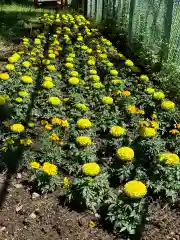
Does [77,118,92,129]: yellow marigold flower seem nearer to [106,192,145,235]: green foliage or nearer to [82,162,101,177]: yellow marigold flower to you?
[82,162,101,177]: yellow marigold flower

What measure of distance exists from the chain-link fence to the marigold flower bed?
781 mm

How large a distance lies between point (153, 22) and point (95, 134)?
3.78 meters

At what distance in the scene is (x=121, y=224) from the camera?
3.23m

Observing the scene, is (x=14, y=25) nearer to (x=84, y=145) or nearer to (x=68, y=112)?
(x=68, y=112)

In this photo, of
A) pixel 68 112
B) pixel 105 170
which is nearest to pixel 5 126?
pixel 68 112

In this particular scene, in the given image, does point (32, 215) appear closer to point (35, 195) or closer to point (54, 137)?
point (35, 195)

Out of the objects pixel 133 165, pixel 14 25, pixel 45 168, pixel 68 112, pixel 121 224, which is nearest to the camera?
pixel 121 224

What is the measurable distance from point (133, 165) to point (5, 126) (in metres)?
1.59

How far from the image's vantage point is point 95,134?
4.76m

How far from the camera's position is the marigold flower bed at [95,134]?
11.6 feet

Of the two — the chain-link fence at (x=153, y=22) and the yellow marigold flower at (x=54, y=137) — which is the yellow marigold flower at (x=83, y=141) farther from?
the chain-link fence at (x=153, y=22)

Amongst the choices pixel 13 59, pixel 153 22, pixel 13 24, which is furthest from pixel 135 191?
pixel 13 24


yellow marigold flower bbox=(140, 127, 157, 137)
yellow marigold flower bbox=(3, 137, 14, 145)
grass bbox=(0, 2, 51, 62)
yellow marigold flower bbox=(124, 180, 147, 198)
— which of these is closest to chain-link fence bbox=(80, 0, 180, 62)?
grass bbox=(0, 2, 51, 62)

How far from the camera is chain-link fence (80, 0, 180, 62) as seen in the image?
6793mm
